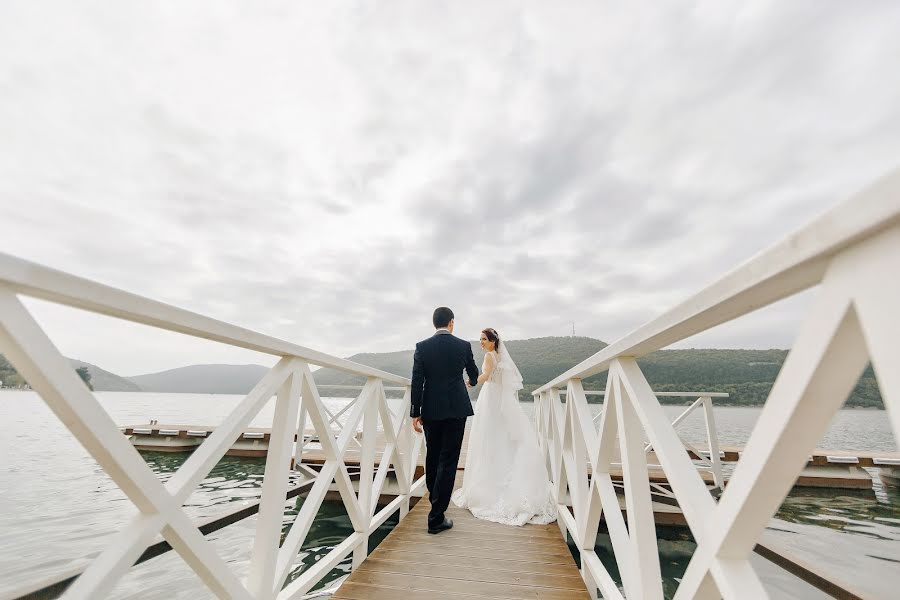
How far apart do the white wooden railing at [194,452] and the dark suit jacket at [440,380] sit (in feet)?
3.64

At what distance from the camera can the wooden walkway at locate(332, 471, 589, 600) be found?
218 cm

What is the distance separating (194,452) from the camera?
1.03 m

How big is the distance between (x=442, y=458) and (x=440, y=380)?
0.72 metres

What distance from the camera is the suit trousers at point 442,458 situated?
3174 millimetres

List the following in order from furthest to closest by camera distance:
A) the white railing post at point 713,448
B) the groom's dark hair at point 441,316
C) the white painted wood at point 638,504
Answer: the white railing post at point 713,448, the groom's dark hair at point 441,316, the white painted wood at point 638,504

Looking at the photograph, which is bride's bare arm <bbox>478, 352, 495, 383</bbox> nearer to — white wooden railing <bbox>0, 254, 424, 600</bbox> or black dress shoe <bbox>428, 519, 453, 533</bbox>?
black dress shoe <bbox>428, 519, 453, 533</bbox>

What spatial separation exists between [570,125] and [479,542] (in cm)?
836

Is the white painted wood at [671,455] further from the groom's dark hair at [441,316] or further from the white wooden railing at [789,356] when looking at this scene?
the groom's dark hair at [441,316]

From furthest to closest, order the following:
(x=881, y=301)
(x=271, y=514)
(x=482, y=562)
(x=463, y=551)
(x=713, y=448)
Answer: (x=713, y=448) → (x=463, y=551) → (x=482, y=562) → (x=271, y=514) → (x=881, y=301)

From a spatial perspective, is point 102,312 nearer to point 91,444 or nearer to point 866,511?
point 91,444

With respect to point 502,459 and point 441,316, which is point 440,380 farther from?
point 502,459

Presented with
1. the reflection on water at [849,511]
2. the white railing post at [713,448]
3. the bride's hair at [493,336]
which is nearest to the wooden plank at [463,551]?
the bride's hair at [493,336]

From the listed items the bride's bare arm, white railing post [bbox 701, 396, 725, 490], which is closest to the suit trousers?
the bride's bare arm

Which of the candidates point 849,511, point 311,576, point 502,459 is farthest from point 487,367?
point 849,511
